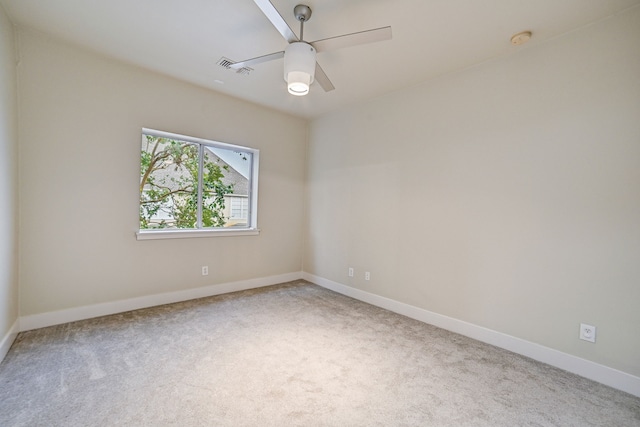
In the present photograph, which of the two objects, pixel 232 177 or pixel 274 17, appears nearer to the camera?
pixel 274 17

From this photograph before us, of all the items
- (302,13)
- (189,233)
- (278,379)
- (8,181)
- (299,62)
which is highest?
(302,13)

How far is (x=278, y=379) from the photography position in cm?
196

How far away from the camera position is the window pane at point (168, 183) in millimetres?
3268

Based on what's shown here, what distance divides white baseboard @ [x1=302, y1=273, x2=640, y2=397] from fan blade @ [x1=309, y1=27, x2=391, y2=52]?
8.58ft

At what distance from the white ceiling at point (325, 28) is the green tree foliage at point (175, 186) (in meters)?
0.90

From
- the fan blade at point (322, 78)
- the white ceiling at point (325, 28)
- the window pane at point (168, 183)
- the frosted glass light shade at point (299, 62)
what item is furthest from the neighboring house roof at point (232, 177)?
the frosted glass light shade at point (299, 62)

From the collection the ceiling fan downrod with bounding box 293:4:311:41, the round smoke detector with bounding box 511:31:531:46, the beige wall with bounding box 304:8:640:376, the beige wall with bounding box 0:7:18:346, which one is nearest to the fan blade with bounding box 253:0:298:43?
the ceiling fan downrod with bounding box 293:4:311:41

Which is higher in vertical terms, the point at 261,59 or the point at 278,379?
the point at 261,59

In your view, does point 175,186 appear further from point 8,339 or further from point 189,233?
point 8,339

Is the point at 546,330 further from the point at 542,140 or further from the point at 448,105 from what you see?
the point at 448,105

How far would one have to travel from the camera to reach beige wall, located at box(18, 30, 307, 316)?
2533 millimetres

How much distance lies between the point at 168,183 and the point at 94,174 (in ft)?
2.42

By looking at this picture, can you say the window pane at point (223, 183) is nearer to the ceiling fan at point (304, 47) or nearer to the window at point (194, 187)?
the window at point (194, 187)

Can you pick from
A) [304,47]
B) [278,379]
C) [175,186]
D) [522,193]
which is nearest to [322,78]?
[304,47]
